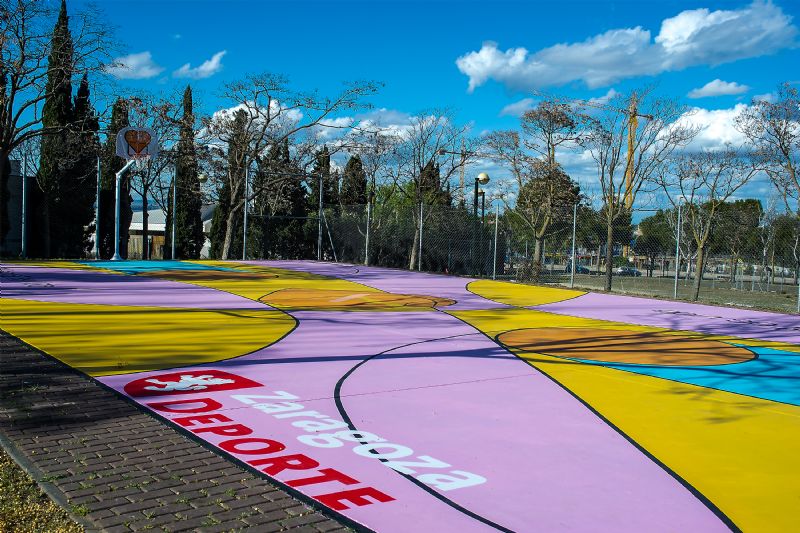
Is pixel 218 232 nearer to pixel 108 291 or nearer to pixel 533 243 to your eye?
pixel 533 243

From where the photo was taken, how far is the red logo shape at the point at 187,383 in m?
5.64

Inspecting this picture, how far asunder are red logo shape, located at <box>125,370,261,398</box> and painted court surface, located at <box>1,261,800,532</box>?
0.11 ft

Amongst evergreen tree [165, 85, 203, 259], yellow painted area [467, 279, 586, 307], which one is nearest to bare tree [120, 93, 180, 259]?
evergreen tree [165, 85, 203, 259]

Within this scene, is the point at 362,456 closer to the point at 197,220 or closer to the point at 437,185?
the point at 437,185

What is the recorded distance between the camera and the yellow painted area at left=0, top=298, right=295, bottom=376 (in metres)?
6.85

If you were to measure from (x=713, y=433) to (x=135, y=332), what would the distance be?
6.72 meters

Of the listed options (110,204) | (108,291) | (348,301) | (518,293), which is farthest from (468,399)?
(110,204)

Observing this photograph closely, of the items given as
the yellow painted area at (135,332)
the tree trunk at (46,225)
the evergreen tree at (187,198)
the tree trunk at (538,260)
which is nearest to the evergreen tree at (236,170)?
the evergreen tree at (187,198)

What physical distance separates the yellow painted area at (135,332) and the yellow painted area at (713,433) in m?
3.83

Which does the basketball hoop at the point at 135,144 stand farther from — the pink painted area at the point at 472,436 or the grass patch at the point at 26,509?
the grass patch at the point at 26,509

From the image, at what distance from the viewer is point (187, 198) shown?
31250 mm

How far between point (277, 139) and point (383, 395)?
78.4ft

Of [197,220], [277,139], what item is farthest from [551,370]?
[197,220]

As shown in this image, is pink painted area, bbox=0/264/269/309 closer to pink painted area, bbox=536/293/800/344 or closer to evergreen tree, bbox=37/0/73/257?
pink painted area, bbox=536/293/800/344
